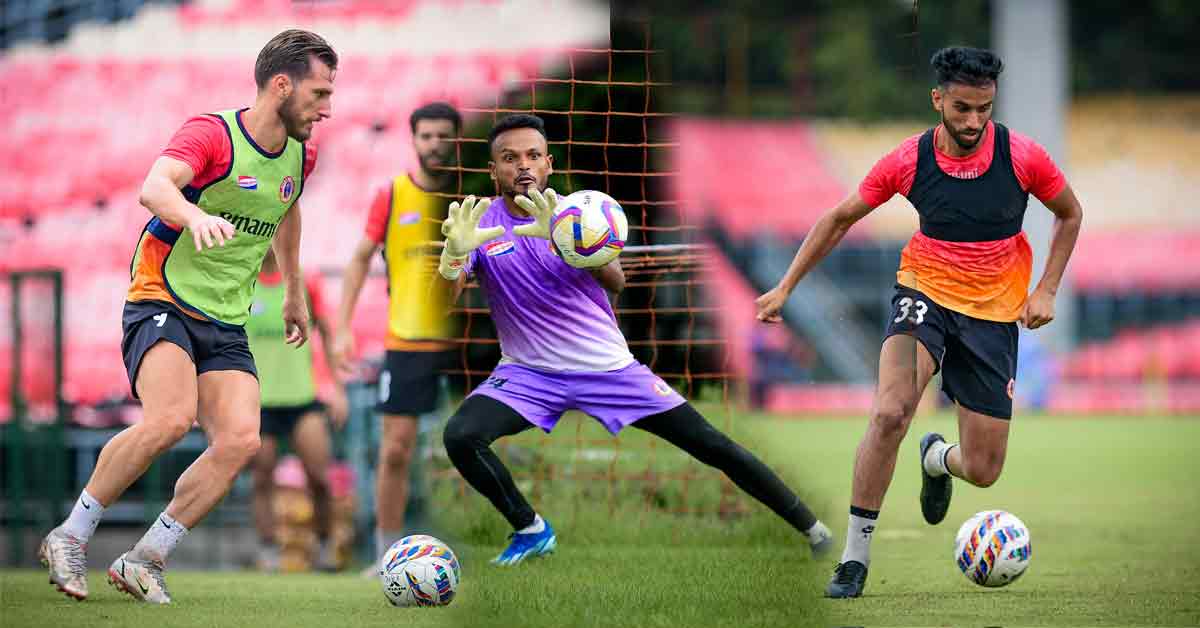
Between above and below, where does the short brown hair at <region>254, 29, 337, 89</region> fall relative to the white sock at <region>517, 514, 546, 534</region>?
above

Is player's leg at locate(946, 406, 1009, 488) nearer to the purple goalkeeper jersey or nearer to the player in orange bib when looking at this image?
the player in orange bib

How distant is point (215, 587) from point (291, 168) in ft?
6.29

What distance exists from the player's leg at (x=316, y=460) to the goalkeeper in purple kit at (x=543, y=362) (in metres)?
2.68

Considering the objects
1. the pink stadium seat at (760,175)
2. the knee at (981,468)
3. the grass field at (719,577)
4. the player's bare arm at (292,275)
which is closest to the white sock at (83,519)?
the grass field at (719,577)

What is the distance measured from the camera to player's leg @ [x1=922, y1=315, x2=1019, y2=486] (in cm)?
601

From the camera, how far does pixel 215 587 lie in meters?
6.52

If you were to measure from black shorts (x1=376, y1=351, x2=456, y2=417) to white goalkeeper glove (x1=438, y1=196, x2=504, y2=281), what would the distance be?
1.66 metres

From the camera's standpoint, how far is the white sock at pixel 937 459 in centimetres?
648

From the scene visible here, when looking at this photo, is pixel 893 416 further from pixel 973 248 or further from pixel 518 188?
pixel 518 188

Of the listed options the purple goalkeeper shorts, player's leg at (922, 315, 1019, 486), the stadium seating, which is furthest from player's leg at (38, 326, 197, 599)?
the stadium seating

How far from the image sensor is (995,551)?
19.6 ft

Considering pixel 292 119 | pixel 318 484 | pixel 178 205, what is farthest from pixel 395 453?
pixel 178 205

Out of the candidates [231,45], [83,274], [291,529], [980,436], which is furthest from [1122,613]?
[231,45]

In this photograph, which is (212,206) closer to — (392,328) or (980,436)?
(392,328)
